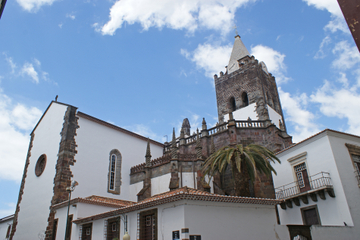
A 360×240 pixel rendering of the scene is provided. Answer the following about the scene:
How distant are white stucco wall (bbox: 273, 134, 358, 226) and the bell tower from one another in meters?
13.0

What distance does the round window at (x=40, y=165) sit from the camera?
25044mm

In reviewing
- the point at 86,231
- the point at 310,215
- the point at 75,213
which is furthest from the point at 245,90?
the point at 86,231

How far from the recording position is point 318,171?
58.7 feet

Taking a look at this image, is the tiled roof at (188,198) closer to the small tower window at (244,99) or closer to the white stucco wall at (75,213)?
the white stucco wall at (75,213)

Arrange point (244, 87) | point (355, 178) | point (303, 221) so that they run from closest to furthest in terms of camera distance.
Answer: point (355, 178) < point (303, 221) < point (244, 87)

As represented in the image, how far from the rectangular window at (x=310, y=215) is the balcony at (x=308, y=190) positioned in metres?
0.49

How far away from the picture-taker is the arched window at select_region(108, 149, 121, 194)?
86.3 feet

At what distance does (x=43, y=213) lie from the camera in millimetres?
22000

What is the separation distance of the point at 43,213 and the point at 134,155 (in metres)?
10.3

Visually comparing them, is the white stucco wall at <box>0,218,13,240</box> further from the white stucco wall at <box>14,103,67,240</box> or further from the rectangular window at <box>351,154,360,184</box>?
the rectangular window at <box>351,154,360,184</box>

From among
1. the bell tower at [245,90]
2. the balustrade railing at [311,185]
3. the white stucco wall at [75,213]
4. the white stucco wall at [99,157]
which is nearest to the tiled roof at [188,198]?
the white stucco wall at [75,213]

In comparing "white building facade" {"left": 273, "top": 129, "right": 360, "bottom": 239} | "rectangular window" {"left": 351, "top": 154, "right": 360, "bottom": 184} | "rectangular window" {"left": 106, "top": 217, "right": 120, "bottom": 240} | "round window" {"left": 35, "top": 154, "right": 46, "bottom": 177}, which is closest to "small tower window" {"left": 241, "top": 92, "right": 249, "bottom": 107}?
"white building facade" {"left": 273, "top": 129, "right": 360, "bottom": 239}

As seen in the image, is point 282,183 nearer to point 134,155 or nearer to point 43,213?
point 134,155

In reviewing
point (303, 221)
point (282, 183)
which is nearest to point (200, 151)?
point (282, 183)
